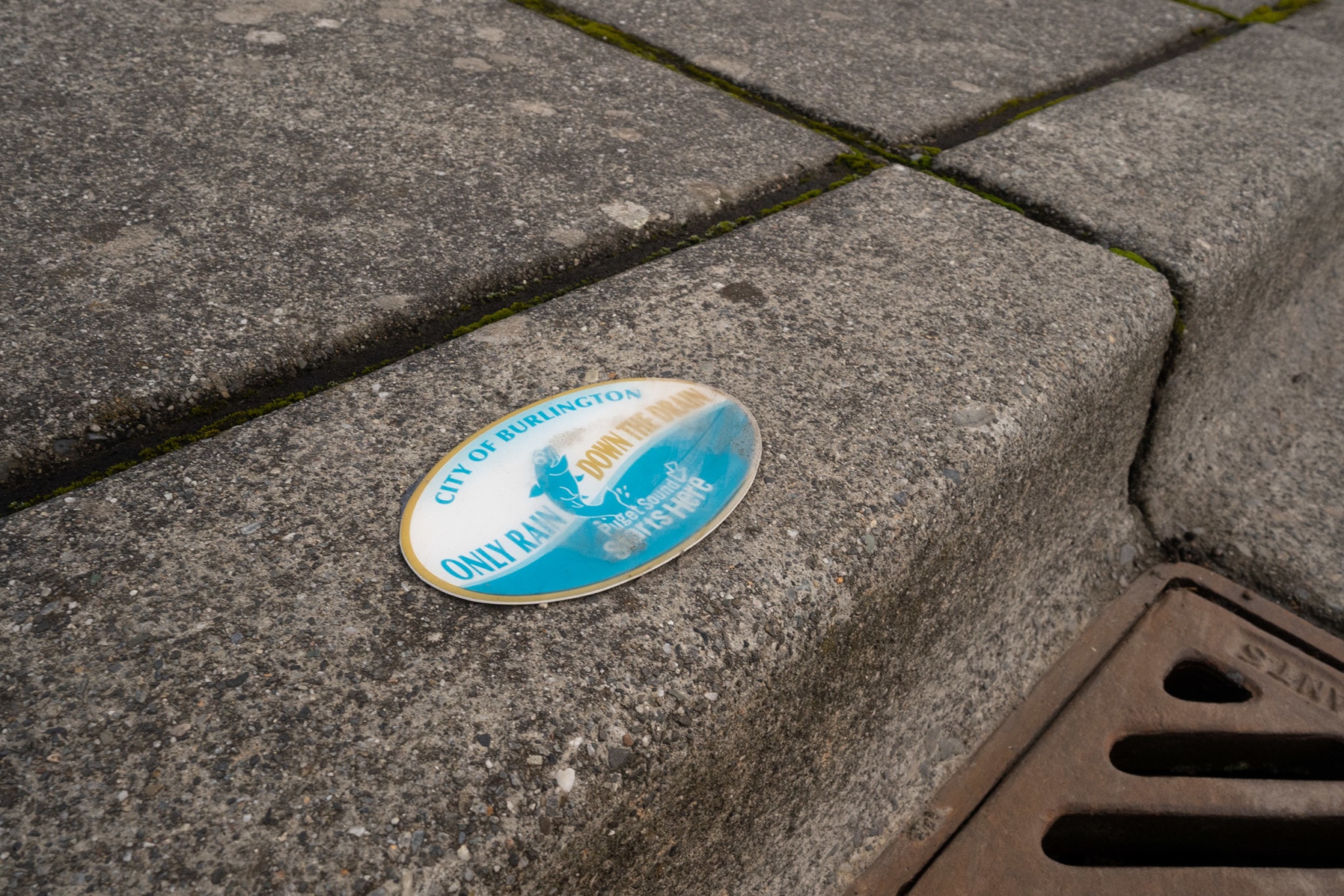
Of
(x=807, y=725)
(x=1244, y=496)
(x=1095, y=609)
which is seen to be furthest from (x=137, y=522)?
(x=1244, y=496)

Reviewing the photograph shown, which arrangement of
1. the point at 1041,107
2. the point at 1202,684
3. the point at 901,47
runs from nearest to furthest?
the point at 1202,684 → the point at 1041,107 → the point at 901,47

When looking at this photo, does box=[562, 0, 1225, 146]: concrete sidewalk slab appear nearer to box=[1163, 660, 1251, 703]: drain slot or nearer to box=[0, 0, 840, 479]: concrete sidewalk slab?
box=[0, 0, 840, 479]: concrete sidewalk slab

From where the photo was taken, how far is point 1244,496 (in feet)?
5.29

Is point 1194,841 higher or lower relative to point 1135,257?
lower

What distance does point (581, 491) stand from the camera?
993 mm

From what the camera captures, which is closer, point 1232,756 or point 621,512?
point 621,512

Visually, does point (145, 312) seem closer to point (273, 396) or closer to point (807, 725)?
point (273, 396)

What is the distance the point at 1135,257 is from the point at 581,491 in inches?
38.7

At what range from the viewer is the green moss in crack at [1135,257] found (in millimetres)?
1436

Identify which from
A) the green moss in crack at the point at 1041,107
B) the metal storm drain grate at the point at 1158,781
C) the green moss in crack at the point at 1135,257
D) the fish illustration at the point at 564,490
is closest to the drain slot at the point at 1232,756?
the metal storm drain grate at the point at 1158,781

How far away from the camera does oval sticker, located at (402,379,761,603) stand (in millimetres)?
917

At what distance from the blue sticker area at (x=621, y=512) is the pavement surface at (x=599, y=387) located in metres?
0.03

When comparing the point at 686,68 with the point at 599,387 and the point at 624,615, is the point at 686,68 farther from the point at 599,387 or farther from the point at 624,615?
the point at 624,615

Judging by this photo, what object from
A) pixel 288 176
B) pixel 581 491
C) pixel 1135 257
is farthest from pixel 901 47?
pixel 581 491
